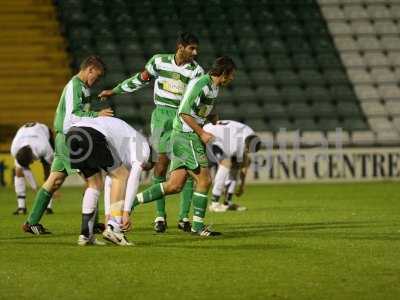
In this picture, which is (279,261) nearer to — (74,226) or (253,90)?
(74,226)

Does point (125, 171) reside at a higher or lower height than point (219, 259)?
higher

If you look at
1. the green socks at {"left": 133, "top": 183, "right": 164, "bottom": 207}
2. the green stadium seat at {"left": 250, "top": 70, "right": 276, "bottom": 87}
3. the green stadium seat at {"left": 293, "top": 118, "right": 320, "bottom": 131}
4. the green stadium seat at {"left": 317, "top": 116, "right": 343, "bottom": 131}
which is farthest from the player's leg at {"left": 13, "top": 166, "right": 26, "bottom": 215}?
the green stadium seat at {"left": 250, "top": 70, "right": 276, "bottom": 87}

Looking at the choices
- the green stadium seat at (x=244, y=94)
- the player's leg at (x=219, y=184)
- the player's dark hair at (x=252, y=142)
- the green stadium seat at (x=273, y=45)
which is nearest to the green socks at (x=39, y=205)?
the player's leg at (x=219, y=184)

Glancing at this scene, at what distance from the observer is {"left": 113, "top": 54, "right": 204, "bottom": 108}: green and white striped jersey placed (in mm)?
11320

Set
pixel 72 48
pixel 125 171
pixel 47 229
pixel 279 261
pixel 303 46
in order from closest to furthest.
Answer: pixel 279 261 → pixel 125 171 → pixel 47 229 → pixel 72 48 → pixel 303 46

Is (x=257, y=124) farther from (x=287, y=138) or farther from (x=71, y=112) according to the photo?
(x=71, y=112)

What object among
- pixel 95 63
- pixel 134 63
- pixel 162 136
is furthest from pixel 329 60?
pixel 95 63

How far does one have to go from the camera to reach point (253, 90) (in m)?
26.4

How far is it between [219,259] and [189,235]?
7.63 feet

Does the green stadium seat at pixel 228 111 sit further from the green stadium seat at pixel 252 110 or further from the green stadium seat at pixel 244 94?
the green stadium seat at pixel 244 94

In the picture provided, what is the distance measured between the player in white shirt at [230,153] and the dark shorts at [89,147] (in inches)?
240

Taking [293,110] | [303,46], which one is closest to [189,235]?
[293,110]

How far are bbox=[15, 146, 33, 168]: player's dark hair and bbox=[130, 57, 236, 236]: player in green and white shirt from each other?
4514mm

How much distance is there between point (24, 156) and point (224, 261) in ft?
23.4
